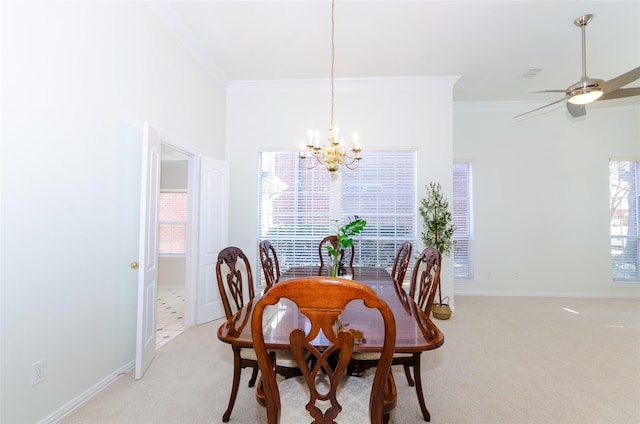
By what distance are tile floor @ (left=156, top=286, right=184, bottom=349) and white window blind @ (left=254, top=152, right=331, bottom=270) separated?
48.3 inches

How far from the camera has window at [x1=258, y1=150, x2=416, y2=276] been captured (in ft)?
13.7

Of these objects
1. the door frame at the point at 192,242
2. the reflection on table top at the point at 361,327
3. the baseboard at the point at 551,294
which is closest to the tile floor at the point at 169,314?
the door frame at the point at 192,242

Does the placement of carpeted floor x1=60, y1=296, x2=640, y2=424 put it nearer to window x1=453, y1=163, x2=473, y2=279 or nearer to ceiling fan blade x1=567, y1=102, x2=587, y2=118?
window x1=453, y1=163, x2=473, y2=279

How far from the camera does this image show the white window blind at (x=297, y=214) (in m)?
4.20

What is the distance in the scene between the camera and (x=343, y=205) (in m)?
4.21

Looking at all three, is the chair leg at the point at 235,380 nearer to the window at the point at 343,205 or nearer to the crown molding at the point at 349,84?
the window at the point at 343,205

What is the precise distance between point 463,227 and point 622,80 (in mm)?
2821

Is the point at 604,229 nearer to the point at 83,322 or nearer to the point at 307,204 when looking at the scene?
the point at 307,204

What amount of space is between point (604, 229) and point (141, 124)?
6.98 m

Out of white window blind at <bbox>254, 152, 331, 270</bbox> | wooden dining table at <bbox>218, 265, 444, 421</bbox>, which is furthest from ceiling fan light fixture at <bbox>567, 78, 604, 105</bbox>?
white window blind at <bbox>254, 152, 331, 270</bbox>

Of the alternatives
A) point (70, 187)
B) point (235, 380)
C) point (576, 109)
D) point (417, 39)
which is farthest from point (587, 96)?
point (70, 187)

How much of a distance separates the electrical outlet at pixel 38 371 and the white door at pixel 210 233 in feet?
5.75

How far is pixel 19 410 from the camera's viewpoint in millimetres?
1550

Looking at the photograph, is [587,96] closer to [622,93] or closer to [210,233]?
[622,93]
